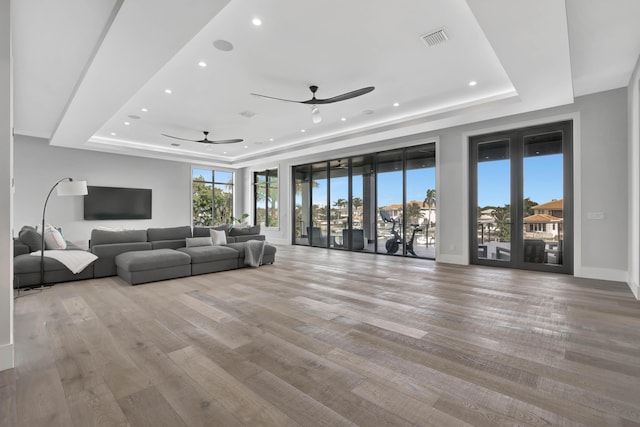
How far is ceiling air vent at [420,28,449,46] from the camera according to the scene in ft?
10.8

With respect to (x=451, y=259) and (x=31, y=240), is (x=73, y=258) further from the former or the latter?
(x=451, y=259)

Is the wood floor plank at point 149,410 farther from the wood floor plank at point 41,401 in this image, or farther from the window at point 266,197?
the window at point 266,197

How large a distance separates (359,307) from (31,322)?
328 centimetres

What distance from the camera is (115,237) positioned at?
5.27 m

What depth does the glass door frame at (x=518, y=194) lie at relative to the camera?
5152 mm

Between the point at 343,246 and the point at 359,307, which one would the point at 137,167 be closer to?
the point at 343,246

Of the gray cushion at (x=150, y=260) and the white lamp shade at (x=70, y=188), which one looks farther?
the white lamp shade at (x=70, y=188)

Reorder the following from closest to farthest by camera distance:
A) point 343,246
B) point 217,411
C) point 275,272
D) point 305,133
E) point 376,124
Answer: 1. point 217,411
2. point 275,272
3. point 376,124
4. point 305,133
5. point 343,246

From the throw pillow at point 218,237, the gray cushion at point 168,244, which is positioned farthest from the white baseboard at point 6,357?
the throw pillow at point 218,237

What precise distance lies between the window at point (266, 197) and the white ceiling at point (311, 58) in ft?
15.2

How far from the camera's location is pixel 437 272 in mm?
5371

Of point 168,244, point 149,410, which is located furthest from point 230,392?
point 168,244

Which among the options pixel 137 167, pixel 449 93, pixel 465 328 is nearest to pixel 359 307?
pixel 465 328

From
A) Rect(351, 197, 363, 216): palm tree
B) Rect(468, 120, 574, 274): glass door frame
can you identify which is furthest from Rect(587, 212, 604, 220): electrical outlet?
Rect(351, 197, 363, 216): palm tree
